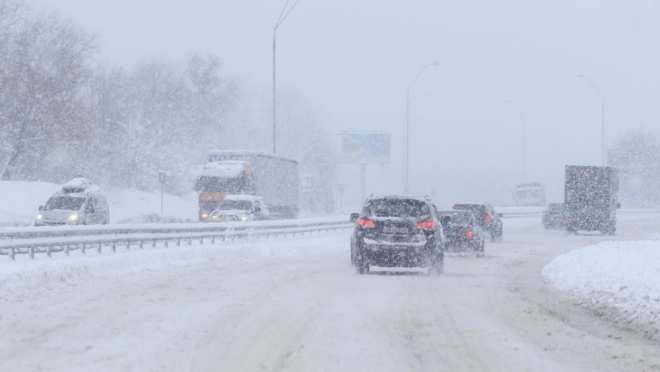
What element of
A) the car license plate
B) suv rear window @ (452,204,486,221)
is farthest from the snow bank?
suv rear window @ (452,204,486,221)

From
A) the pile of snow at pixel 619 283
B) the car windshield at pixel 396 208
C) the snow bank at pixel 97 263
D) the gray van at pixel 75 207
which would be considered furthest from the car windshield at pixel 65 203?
the pile of snow at pixel 619 283

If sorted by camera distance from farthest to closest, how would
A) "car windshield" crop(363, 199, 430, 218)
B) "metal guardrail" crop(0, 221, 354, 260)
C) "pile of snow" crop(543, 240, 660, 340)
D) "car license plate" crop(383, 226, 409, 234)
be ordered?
"metal guardrail" crop(0, 221, 354, 260)
"car windshield" crop(363, 199, 430, 218)
"car license plate" crop(383, 226, 409, 234)
"pile of snow" crop(543, 240, 660, 340)

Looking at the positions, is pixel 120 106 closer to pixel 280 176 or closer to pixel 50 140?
pixel 50 140

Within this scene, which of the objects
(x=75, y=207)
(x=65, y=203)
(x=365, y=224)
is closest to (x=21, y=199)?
(x=65, y=203)

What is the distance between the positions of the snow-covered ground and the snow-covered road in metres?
25.3

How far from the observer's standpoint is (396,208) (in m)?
19.6

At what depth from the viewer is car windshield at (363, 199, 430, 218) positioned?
1944 centimetres

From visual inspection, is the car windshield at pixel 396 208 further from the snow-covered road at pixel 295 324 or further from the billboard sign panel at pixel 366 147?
the billboard sign panel at pixel 366 147

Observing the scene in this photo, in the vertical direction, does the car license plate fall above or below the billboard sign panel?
below

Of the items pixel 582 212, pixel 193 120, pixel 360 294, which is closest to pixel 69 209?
pixel 360 294

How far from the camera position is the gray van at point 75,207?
108 ft

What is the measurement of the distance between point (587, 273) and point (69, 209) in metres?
21.5

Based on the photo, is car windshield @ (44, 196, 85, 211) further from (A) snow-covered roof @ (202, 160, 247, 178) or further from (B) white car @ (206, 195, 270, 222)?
(A) snow-covered roof @ (202, 160, 247, 178)

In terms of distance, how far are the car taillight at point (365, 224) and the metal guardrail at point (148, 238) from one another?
7.11 metres
